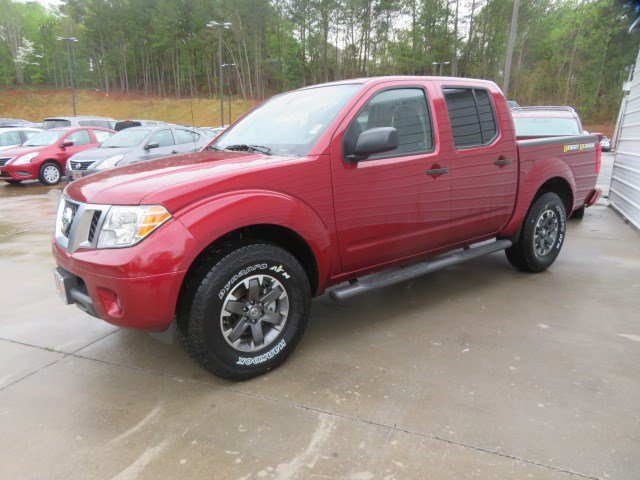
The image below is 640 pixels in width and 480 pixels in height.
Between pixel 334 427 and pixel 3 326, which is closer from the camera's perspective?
pixel 334 427

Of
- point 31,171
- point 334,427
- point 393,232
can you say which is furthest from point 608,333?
point 31,171

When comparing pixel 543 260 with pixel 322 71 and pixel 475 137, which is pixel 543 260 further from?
pixel 322 71

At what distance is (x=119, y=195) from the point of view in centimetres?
252

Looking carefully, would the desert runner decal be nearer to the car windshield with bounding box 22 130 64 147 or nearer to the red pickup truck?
the red pickup truck

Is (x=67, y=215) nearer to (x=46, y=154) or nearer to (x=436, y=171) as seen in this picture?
(x=436, y=171)

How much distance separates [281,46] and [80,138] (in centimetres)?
4321

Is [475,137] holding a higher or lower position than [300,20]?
lower

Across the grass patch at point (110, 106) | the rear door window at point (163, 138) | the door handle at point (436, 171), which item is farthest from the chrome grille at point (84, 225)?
the grass patch at point (110, 106)

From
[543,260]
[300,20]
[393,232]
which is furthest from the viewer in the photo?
[300,20]

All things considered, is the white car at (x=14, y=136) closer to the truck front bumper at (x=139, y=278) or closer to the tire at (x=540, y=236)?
the truck front bumper at (x=139, y=278)

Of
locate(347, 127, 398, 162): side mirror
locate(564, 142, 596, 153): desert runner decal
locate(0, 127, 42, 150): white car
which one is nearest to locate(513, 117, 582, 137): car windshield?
locate(564, 142, 596, 153): desert runner decal

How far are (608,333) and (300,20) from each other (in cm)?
4901

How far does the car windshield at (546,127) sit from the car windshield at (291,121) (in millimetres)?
5810

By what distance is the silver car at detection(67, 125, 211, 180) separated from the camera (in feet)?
33.0
